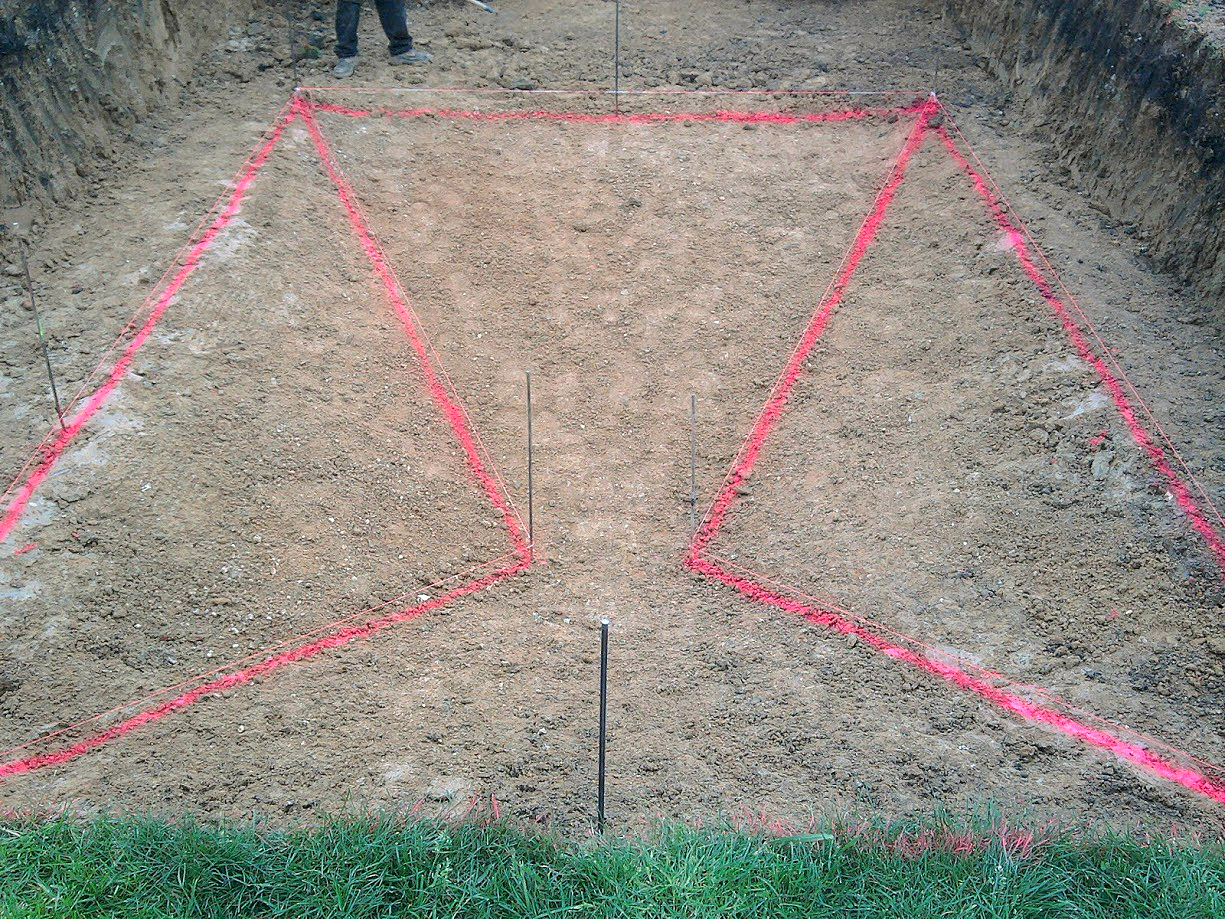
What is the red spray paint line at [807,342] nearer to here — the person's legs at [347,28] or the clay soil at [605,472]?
the clay soil at [605,472]

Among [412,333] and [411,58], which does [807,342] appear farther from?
[411,58]

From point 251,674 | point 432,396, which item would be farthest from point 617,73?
point 251,674

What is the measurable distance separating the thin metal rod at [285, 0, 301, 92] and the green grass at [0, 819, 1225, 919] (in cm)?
629

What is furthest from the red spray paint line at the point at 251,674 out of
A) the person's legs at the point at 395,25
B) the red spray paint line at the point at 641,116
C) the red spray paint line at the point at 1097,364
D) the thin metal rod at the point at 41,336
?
the person's legs at the point at 395,25

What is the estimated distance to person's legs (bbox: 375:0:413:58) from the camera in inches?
344

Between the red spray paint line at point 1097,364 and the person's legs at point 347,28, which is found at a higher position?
the person's legs at point 347,28

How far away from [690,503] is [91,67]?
508 cm

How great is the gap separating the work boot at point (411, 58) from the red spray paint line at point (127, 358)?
1752 millimetres

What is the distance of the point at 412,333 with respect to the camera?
22.9ft

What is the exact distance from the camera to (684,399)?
6.84 meters

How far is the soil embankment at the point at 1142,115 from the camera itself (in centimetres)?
624

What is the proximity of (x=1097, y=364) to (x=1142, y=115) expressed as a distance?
1.93 m

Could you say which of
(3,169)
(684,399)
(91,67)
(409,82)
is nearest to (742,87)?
(409,82)

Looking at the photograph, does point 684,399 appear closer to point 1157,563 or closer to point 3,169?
point 1157,563
